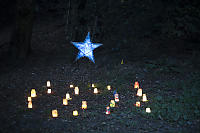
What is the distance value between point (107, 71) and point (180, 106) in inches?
147

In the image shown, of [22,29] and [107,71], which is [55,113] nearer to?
[107,71]

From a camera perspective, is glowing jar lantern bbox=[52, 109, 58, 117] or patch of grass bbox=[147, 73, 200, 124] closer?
patch of grass bbox=[147, 73, 200, 124]

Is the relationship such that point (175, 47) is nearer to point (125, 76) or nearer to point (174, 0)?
point (174, 0)

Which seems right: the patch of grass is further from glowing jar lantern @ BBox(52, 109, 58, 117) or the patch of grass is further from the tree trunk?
the tree trunk

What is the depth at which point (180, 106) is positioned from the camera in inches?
244

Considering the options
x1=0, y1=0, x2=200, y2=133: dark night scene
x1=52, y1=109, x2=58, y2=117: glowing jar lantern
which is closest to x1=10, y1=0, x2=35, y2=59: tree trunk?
x1=0, y1=0, x2=200, y2=133: dark night scene

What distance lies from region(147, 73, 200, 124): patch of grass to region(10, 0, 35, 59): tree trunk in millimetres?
6238

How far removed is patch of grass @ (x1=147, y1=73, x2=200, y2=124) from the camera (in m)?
5.72

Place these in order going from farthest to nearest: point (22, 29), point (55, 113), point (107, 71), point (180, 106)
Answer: point (22, 29) → point (107, 71) → point (180, 106) → point (55, 113)

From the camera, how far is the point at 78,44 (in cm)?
815

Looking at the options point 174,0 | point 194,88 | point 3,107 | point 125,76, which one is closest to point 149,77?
point 125,76

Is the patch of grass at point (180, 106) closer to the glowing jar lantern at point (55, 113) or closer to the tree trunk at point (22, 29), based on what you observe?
the glowing jar lantern at point (55, 113)

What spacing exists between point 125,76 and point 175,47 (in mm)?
3936

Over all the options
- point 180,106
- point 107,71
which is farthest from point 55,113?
point 107,71
